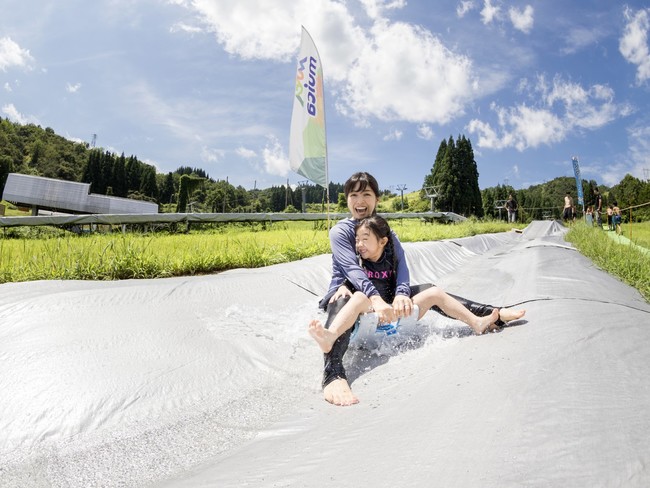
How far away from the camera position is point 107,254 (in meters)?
3.17

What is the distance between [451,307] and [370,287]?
18.9 inches

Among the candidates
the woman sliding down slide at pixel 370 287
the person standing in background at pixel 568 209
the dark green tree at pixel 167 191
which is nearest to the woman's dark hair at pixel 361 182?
the woman sliding down slide at pixel 370 287

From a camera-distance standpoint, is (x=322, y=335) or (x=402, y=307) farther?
(x=402, y=307)

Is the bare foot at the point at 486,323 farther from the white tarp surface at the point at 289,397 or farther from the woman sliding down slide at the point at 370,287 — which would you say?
the white tarp surface at the point at 289,397

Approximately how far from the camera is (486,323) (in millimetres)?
1960

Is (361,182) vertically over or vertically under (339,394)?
over

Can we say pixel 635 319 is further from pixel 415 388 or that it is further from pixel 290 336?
pixel 290 336

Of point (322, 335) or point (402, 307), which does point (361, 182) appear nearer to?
point (402, 307)

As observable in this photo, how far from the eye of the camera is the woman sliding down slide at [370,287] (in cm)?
173

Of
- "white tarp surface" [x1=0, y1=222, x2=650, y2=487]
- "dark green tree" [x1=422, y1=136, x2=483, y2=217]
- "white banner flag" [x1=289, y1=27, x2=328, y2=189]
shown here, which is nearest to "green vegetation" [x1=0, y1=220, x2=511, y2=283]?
"white tarp surface" [x1=0, y1=222, x2=650, y2=487]

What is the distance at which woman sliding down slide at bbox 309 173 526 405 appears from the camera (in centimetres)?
173

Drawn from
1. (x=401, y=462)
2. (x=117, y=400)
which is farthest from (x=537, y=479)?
(x=117, y=400)

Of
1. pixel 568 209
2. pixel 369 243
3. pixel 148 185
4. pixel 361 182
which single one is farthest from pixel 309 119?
pixel 148 185

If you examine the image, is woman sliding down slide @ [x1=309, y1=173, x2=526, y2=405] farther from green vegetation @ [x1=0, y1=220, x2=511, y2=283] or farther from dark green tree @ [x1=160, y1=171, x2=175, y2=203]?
dark green tree @ [x1=160, y1=171, x2=175, y2=203]
